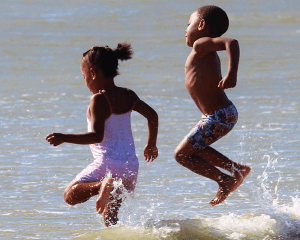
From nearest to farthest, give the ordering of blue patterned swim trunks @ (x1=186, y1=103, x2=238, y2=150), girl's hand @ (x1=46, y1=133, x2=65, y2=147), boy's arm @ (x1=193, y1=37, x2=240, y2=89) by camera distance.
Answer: girl's hand @ (x1=46, y1=133, x2=65, y2=147) → boy's arm @ (x1=193, y1=37, x2=240, y2=89) → blue patterned swim trunks @ (x1=186, y1=103, x2=238, y2=150)

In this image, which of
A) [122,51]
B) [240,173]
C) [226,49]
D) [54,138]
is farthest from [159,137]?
[54,138]

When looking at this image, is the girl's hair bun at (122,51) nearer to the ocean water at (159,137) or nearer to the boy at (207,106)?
the boy at (207,106)

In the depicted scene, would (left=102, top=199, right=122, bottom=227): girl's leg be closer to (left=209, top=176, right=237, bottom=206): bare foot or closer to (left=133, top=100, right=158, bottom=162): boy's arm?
(left=133, top=100, right=158, bottom=162): boy's arm

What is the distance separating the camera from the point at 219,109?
4.31 meters

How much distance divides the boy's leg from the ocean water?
0.17m

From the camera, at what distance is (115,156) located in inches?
159

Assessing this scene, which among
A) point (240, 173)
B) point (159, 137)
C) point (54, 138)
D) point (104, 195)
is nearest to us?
point (54, 138)

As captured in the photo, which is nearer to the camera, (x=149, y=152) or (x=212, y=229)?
(x=212, y=229)

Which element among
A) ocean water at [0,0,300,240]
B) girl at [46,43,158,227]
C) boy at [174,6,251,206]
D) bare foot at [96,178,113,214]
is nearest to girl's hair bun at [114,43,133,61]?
girl at [46,43,158,227]

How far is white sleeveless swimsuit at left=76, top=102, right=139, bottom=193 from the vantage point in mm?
4043

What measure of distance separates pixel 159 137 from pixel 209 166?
2599 mm

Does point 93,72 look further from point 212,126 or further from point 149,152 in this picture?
point 212,126

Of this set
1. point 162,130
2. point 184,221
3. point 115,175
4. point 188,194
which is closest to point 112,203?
point 115,175

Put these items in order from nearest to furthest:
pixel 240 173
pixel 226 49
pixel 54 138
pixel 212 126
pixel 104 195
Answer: pixel 54 138, pixel 104 195, pixel 226 49, pixel 212 126, pixel 240 173
